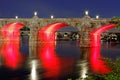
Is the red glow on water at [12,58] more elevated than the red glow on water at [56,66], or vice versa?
the red glow on water at [12,58]

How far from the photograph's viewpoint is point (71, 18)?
99.3 m

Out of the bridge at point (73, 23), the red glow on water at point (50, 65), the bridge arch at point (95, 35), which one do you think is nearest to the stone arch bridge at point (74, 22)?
the bridge at point (73, 23)

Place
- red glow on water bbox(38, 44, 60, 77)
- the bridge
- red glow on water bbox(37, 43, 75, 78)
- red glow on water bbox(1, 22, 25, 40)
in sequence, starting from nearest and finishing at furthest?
red glow on water bbox(37, 43, 75, 78)
red glow on water bbox(38, 44, 60, 77)
the bridge
red glow on water bbox(1, 22, 25, 40)

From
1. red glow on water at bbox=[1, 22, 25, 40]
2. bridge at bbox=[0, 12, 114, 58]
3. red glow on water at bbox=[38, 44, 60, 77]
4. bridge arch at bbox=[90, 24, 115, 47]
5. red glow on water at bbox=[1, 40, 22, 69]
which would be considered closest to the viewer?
red glow on water at bbox=[38, 44, 60, 77]

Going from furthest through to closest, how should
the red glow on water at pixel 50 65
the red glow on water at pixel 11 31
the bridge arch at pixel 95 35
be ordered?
the red glow on water at pixel 11 31, the bridge arch at pixel 95 35, the red glow on water at pixel 50 65

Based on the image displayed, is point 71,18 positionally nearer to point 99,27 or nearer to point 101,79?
point 99,27

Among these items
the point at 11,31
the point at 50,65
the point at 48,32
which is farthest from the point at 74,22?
the point at 50,65

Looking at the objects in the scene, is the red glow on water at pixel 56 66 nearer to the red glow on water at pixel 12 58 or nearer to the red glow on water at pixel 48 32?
the red glow on water at pixel 12 58

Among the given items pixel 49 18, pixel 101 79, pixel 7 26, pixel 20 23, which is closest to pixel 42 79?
pixel 101 79

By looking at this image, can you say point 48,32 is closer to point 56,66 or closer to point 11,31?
point 11,31

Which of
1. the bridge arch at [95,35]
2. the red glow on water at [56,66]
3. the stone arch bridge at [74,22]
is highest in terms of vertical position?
the stone arch bridge at [74,22]

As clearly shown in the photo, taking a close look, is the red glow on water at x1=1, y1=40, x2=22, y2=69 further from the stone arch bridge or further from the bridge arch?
the bridge arch

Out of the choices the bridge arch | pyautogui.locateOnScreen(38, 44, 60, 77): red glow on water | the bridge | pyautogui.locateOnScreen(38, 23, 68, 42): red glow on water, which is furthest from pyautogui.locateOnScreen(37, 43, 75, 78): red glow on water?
pyautogui.locateOnScreen(38, 23, 68, 42): red glow on water

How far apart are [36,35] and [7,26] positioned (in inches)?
709
